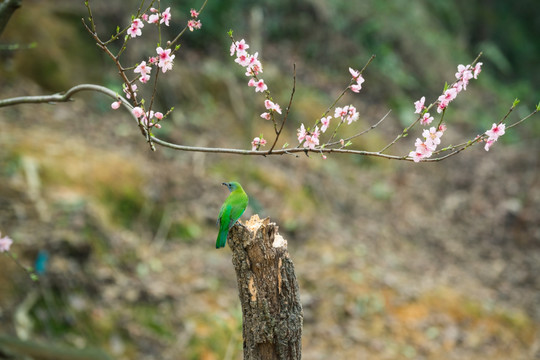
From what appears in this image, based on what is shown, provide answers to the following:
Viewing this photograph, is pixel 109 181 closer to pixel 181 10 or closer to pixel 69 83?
pixel 69 83

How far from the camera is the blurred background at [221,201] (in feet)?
16.3

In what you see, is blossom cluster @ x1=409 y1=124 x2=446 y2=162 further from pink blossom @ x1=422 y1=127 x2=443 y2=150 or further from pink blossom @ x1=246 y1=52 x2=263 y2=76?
pink blossom @ x1=246 y1=52 x2=263 y2=76

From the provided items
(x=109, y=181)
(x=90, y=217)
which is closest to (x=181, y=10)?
(x=109, y=181)

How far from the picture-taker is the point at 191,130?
856cm

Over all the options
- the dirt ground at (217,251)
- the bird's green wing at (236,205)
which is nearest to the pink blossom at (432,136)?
the bird's green wing at (236,205)

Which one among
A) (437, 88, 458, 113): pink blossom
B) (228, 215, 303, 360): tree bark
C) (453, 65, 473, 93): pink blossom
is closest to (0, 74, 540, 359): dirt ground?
(228, 215, 303, 360): tree bark

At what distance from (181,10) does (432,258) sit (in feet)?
22.0

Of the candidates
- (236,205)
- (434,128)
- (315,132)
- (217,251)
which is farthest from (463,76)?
(217,251)

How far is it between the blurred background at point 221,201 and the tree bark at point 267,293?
565mm

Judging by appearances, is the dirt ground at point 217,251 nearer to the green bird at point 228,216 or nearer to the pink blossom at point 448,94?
the green bird at point 228,216

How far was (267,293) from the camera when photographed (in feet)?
8.32

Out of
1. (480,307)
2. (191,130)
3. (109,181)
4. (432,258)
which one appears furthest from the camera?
(191,130)

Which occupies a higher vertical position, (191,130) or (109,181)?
(191,130)

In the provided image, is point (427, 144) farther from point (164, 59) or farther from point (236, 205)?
point (164, 59)
